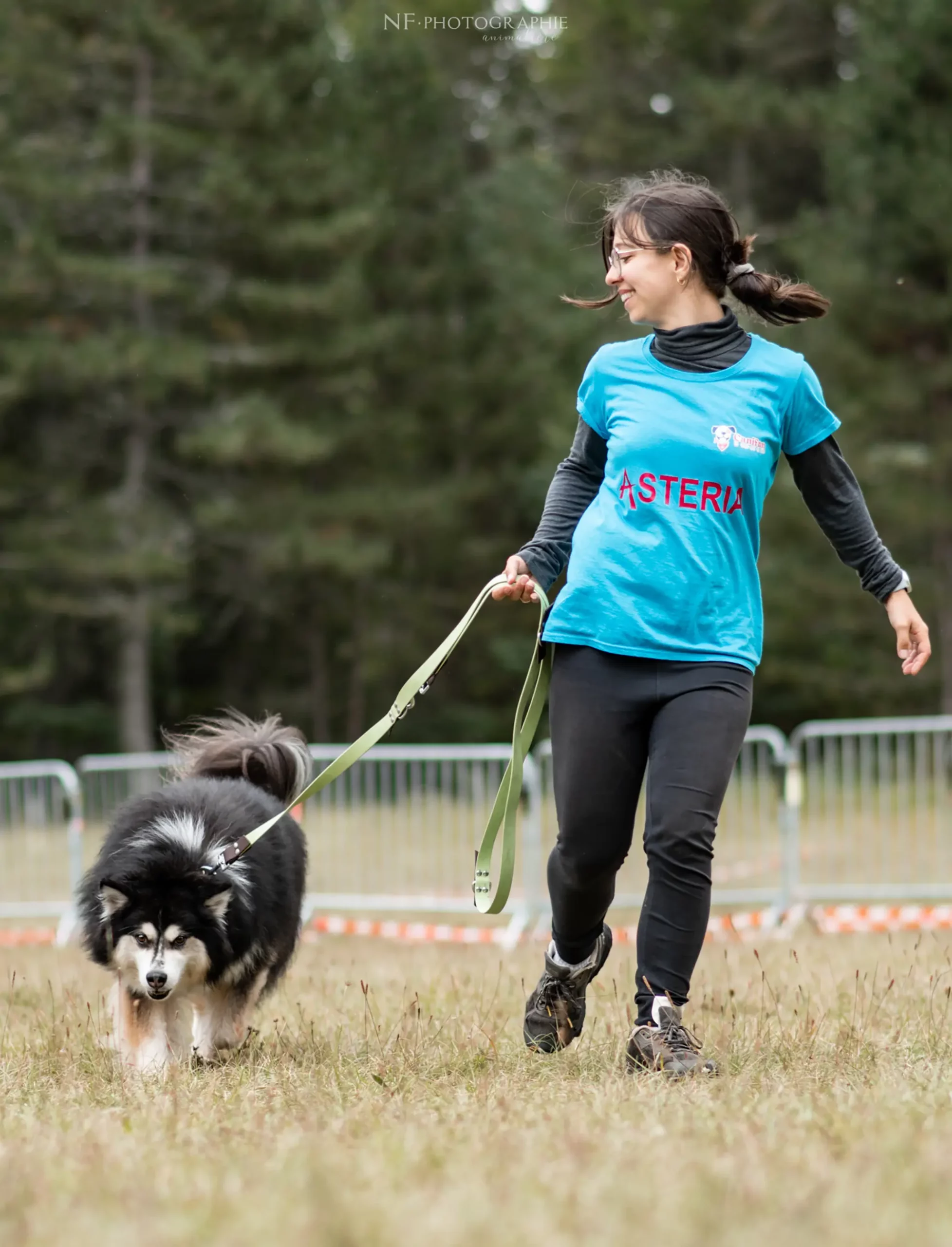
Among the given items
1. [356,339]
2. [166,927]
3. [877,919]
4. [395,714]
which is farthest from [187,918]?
[356,339]

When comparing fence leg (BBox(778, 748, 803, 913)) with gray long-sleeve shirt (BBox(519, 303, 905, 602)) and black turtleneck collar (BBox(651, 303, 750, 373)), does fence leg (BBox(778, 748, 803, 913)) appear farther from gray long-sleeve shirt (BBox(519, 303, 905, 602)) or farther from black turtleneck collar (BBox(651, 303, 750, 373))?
black turtleneck collar (BBox(651, 303, 750, 373))

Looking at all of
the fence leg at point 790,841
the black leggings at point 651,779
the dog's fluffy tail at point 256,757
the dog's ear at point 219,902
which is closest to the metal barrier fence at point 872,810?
the fence leg at point 790,841

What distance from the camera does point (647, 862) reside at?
12.5ft

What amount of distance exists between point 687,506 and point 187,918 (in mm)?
2009

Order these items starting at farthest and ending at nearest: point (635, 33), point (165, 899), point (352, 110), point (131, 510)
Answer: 1. point (635, 33)
2. point (352, 110)
3. point (131, 510)
4. point (165, 899)

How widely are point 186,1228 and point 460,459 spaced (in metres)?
23.8

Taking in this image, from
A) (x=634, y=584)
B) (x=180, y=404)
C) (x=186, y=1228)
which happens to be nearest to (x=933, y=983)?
(x=634, y=584)

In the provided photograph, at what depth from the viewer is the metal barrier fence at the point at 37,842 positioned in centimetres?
1123

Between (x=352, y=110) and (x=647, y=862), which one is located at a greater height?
(x=352, y=110)

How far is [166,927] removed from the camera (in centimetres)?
457

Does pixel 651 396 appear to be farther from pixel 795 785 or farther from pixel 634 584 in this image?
pixel 795 785

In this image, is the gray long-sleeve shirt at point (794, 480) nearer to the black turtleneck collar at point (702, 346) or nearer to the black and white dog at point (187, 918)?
the black turtleneck collar at point (702, 346)

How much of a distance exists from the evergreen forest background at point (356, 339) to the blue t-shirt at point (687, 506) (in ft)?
52.6

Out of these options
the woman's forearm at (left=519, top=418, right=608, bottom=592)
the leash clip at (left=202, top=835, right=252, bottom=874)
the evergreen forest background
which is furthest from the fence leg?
the evergreen forest background
